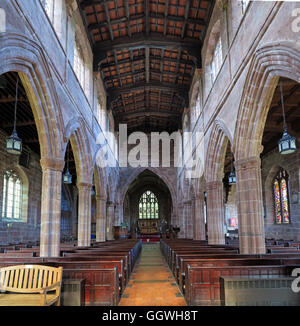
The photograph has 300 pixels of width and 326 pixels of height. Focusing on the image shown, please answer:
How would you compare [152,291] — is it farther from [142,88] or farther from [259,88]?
[142,88]

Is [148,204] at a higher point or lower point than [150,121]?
lower

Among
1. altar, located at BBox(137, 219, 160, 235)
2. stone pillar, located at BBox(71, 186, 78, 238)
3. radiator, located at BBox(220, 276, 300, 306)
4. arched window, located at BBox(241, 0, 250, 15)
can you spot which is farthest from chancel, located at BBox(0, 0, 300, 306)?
altar, located at BBox(137, 219, 160, 235)

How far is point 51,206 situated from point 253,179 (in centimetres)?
619

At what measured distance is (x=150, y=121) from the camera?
25.6 metres

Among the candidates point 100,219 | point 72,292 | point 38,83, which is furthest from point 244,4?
point 100,219

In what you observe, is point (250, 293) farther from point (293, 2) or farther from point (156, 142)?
point (156, 142)

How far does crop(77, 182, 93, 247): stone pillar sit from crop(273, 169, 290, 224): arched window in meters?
Answer: 10.9

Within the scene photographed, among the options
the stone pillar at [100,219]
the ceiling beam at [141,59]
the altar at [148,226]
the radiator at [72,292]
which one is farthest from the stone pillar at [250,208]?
the altar at [148,226]

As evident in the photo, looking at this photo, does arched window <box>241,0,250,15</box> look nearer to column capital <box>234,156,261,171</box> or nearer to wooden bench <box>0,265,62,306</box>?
column capital <box>234,156,261,171</box>

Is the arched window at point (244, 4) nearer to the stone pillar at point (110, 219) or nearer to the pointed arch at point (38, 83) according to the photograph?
the pointed arch at point (38, 83)

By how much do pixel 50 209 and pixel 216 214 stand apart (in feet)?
24.0

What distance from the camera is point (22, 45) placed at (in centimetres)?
685

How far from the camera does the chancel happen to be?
5438mm
